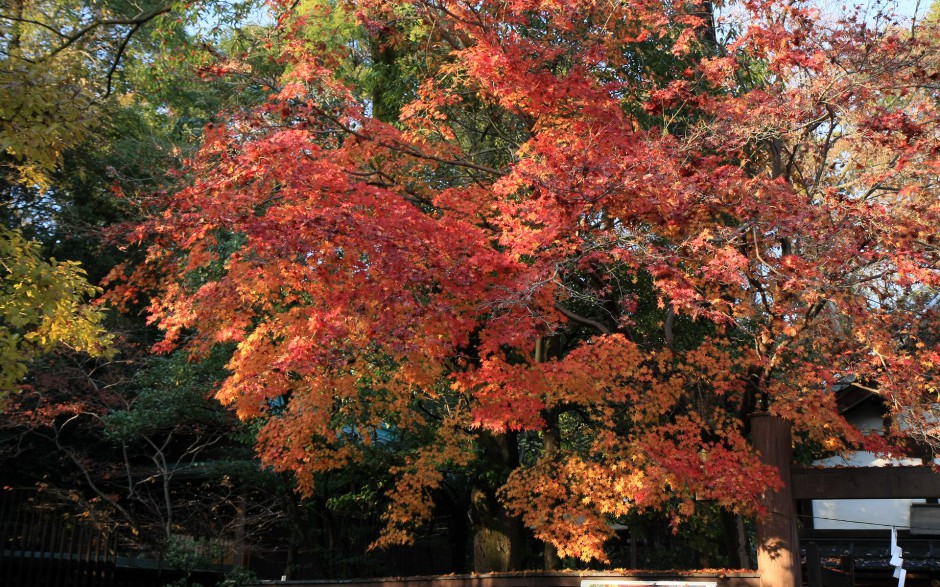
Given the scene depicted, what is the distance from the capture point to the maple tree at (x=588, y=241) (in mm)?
10133

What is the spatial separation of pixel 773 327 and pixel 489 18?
21.5 feet

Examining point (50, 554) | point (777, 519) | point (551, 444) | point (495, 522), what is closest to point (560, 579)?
point (777, 519)

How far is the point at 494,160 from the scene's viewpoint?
49.2ft

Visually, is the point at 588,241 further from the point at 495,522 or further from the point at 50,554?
the point at 50,554

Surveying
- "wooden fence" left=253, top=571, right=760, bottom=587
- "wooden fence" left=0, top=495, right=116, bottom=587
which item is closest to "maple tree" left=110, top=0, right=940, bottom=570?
"wooden fence" left=253, top=571, right=760, bottom=587

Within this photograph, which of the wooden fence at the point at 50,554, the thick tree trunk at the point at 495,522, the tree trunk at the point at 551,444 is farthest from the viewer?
the thick tree trunk at the point at 495,522

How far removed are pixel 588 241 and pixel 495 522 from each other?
6.14m

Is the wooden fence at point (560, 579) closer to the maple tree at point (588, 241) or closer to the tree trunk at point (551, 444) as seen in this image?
the maple tree at point (588, 241)

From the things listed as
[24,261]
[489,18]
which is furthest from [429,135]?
[24,261]

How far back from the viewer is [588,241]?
1160 cm

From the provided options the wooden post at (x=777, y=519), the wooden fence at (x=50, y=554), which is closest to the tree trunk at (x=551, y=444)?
the wooden post at (x=777, y=519)

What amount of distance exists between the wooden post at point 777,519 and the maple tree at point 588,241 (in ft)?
0.80

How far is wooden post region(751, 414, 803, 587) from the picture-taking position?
10008 mm

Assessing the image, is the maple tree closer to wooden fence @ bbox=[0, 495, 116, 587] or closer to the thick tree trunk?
the thick tree trunk
